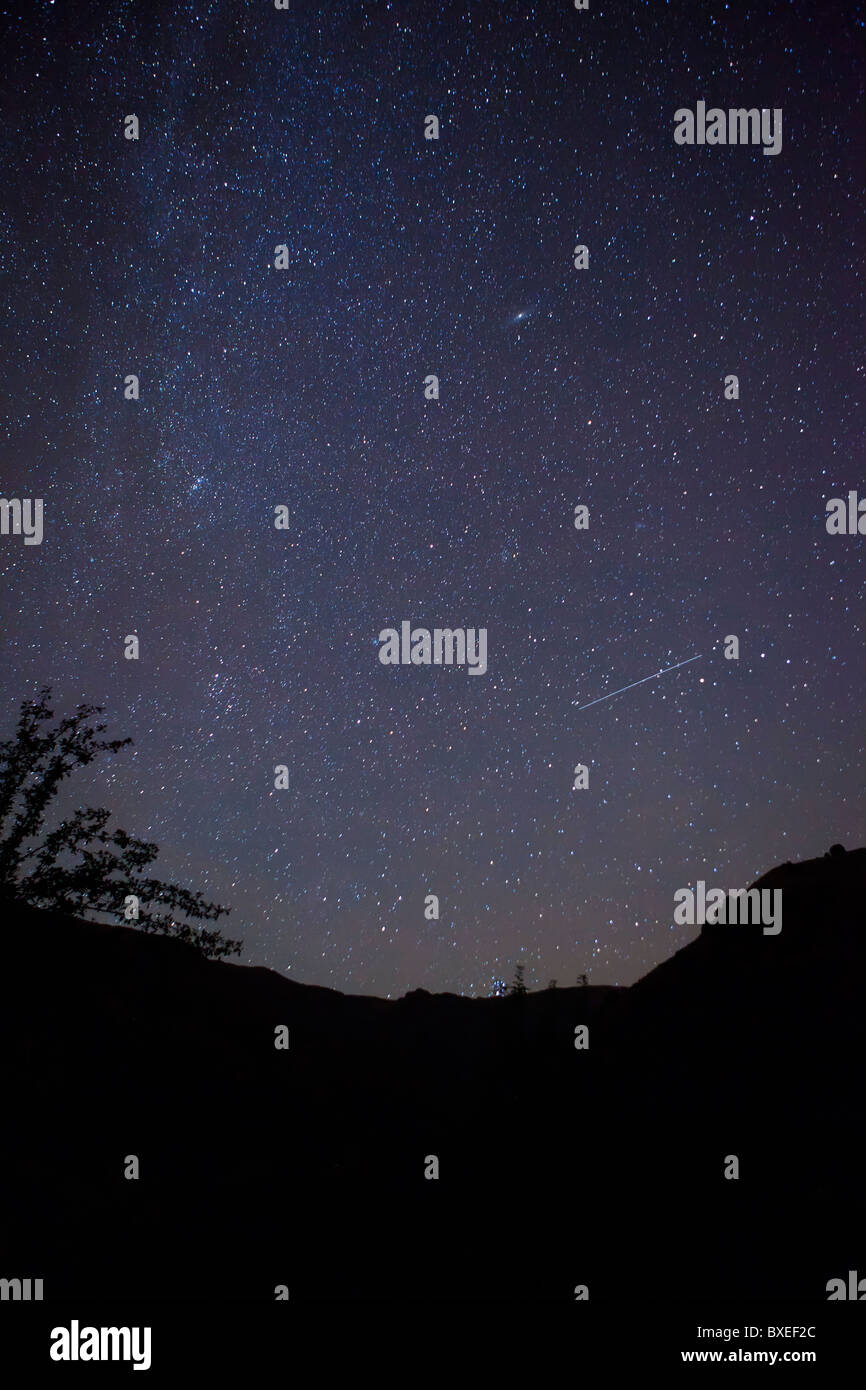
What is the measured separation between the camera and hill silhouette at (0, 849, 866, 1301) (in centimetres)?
796

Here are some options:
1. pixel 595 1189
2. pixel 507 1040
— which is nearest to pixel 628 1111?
pixel 595 1189

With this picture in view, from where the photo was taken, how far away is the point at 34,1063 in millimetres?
9297

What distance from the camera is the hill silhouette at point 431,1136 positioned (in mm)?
7965

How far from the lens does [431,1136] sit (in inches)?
503

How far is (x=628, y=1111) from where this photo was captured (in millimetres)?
12773
